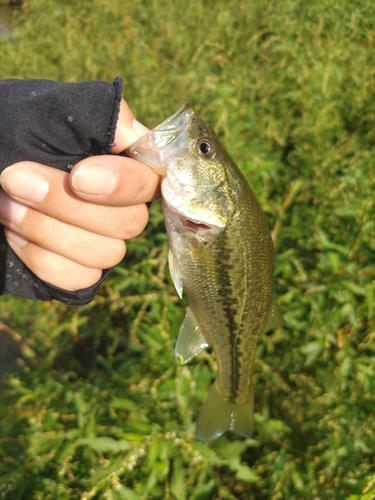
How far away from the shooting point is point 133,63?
414 centimetres

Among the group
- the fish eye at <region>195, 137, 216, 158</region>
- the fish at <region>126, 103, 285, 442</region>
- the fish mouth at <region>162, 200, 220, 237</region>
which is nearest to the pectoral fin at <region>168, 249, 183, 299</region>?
the fish at <region>126, 103, 285, 442</region>

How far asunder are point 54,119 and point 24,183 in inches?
8.7

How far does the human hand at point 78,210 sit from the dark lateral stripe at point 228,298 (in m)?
0.35

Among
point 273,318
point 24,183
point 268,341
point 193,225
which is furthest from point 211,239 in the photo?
point 268,341

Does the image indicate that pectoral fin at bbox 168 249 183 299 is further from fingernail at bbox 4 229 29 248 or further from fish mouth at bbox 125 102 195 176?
fingernail at bbox 4 229 29 248

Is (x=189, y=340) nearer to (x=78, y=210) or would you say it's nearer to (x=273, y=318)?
(x=273, y=318)

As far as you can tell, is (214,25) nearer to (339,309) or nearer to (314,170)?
(314,170)

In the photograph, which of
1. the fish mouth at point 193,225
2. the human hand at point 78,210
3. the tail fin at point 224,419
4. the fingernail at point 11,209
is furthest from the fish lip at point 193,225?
the tail fin at point 224,419

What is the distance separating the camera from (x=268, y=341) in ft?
8.38

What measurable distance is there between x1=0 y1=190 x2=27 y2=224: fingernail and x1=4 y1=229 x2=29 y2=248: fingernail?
16 centimetres

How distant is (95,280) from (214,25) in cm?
361

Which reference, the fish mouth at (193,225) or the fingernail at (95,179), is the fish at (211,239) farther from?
the fingernail at (95,179)

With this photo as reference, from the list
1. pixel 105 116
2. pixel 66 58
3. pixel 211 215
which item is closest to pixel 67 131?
pixel 105 116

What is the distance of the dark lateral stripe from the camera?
1.62 m
